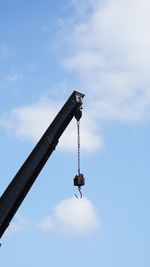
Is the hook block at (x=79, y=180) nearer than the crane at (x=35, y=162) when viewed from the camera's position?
Yes

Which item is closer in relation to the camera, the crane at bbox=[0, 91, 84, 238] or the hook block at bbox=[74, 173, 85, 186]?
the hook block at bbox=[74, 173, 85, 186]

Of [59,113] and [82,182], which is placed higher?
[59,113]

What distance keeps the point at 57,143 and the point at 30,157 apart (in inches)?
31.3

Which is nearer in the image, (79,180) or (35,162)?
(79,180)

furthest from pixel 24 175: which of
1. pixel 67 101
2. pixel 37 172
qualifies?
pixel 67 101

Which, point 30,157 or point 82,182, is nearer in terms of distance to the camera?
point 82,182

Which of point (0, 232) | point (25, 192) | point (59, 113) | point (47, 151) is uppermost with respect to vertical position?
point (59, 113)

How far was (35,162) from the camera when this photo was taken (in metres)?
11.4

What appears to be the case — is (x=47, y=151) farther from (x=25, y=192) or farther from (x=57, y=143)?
(x=25, y=192)

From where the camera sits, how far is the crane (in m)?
11.4

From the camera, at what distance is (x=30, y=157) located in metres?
11.5

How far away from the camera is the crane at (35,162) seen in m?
11.4

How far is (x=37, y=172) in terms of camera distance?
11.6 m

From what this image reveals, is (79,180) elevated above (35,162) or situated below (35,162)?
below
